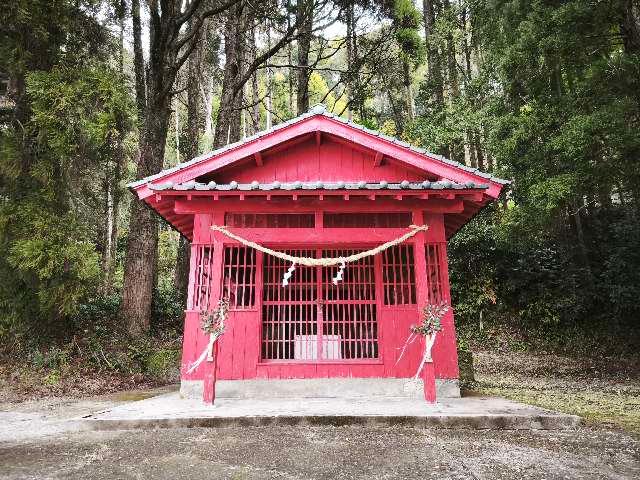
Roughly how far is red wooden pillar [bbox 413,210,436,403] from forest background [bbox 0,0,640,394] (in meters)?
4.27

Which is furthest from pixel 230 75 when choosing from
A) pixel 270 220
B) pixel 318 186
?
pixel 318 186

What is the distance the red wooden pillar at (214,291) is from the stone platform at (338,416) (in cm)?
23

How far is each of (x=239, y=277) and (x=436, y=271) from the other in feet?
11.8

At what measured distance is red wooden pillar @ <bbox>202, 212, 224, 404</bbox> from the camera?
645 centimetres

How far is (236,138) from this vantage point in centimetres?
1552

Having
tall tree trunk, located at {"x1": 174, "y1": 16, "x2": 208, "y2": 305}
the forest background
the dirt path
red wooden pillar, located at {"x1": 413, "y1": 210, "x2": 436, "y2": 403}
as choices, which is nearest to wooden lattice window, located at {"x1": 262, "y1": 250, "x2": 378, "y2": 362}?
red wooden pillar, located at {"x1": 413, "y1": 210, "x2": 436, "y2": 403}

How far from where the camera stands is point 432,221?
778 centimetres

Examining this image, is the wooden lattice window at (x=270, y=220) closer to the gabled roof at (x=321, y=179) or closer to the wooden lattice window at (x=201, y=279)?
the gabled roof at (x=321, y=179)

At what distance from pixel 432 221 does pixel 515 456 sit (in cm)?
421

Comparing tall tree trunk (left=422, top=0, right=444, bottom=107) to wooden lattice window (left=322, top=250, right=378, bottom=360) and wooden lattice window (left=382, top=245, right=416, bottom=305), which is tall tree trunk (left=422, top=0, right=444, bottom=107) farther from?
wooden lattice window (left=322, top=250, right=378, bottom=360)

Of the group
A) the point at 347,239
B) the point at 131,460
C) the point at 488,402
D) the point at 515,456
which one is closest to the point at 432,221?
the point at 347,239

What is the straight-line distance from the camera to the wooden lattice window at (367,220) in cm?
780

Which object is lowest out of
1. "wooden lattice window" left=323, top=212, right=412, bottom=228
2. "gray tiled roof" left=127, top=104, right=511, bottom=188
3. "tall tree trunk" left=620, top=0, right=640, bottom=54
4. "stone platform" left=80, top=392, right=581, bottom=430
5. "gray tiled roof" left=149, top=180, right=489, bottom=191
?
"stone platform" left=80, top=392, right=581, bottom=430

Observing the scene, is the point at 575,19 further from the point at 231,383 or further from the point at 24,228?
the point at 24,228
